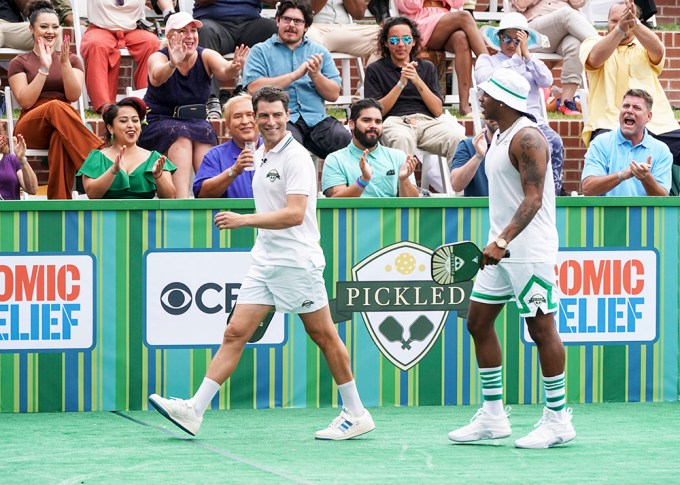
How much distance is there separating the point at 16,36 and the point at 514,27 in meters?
4.74

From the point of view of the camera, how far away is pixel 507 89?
20.8ft

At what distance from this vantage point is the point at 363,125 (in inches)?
365

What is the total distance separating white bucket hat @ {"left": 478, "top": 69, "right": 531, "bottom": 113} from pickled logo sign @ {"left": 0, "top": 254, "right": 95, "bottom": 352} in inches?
110

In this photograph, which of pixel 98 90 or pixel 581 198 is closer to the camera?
pixel 581 198

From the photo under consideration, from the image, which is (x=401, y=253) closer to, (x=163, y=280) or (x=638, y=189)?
(x=163, y=280)

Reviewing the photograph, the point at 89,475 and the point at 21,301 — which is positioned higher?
the point at 21,301

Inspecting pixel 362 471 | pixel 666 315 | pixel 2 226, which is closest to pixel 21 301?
pixel 2 226

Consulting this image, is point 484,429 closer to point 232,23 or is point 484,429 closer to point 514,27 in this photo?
point 514,27

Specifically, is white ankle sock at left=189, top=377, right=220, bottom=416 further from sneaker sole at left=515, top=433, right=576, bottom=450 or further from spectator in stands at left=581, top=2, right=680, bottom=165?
spectator in stands at left=581, top=2, right=680, bottom=165

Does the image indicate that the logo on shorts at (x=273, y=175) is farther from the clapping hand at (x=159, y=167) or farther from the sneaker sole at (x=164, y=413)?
the clapping hand at (x=159, y=167)

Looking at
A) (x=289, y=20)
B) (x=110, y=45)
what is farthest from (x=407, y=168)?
(x=110, y=45)

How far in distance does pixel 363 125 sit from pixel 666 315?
2.57 meters

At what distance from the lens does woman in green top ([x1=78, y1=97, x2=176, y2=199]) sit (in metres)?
8.52

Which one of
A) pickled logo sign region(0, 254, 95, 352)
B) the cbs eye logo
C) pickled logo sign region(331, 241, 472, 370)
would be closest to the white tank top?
pickled logo sign region(331, 241, 472, 370)
